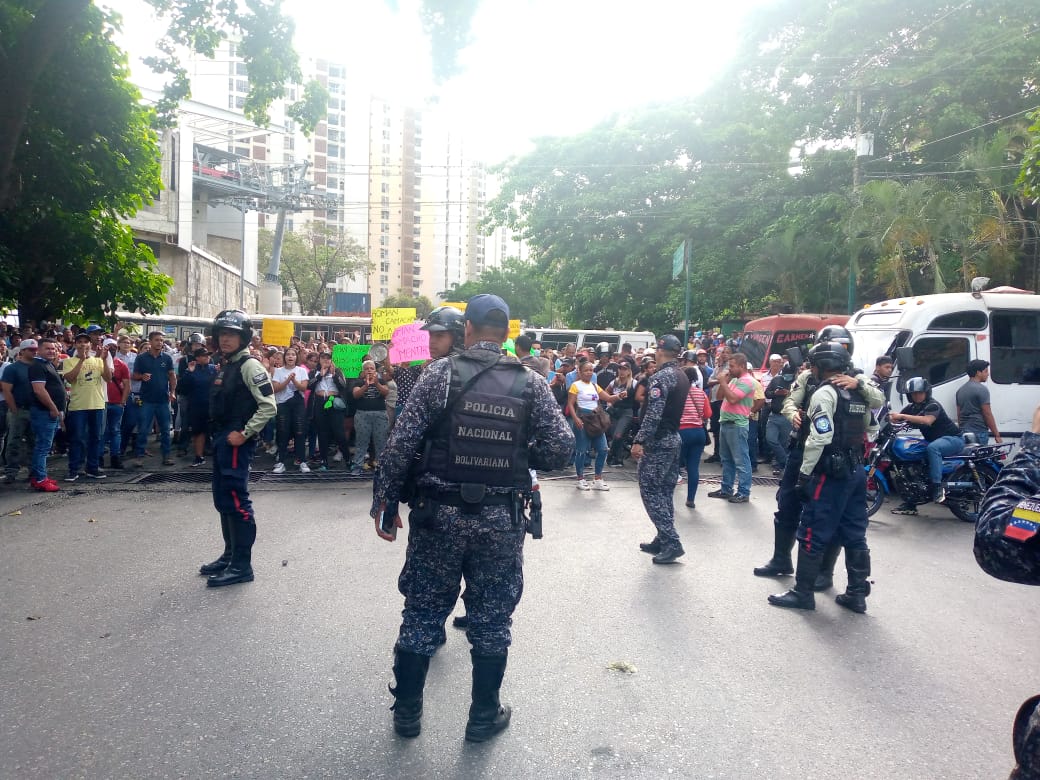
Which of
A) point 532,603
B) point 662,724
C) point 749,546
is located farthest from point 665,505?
point 662,724

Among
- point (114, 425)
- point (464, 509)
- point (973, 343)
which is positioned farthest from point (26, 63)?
point (973, 343)

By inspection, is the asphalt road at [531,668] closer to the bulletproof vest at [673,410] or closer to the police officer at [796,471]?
the police officer at [796,471]

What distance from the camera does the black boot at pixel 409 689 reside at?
3332 mm

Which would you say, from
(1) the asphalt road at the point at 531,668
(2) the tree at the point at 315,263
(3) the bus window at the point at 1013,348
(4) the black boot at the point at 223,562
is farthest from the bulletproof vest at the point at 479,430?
(2) the tree at the point at 315,263

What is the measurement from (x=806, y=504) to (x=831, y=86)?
22835mm

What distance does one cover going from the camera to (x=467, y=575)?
3383mm

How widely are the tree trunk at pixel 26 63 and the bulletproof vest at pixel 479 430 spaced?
19.5 ft

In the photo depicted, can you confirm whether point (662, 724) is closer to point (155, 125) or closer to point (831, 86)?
point (155, 125)

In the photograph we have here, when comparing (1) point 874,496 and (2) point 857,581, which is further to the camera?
(1) point 874,496

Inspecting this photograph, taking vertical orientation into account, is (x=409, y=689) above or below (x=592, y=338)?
below

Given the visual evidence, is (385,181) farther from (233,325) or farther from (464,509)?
(464,509)

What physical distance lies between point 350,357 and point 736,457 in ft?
17.2

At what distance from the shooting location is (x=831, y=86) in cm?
2419

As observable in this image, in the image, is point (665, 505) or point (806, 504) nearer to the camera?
point (806, 504)
